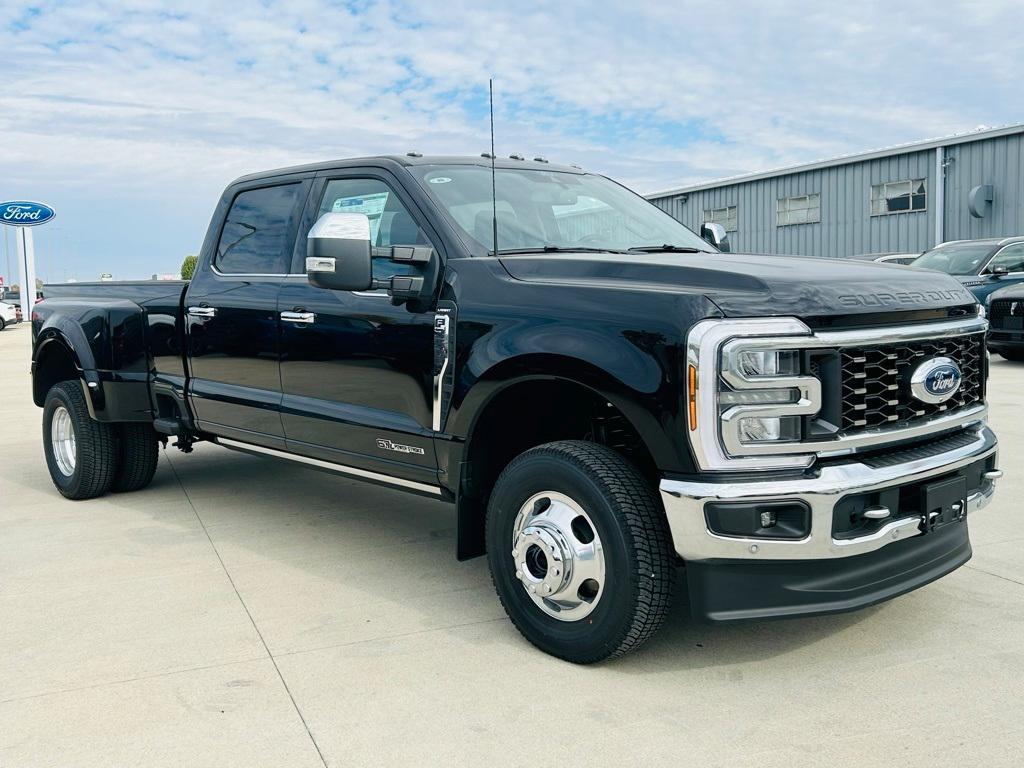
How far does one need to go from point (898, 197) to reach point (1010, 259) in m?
10.5

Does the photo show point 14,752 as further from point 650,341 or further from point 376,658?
point 650,341

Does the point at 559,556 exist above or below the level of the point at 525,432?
below

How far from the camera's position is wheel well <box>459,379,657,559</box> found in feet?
12.2

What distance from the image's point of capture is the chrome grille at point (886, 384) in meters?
3.13

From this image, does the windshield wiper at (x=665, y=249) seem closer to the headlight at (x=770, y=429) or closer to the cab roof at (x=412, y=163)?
the cab roof at (x=412, y=163)

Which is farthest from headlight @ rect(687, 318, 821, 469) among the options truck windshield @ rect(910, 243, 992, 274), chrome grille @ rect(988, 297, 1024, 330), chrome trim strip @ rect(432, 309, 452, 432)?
truck windshield @ rect(910, 243, 992, 274)

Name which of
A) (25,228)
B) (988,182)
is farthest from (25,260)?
(988,182)

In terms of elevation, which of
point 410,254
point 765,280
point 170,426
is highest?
point 410,254

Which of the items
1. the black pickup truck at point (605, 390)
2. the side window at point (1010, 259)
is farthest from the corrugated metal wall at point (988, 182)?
the black pickup truck at point (605, 390)

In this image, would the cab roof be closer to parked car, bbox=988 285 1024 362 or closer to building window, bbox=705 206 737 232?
parked car, bbox=988 285 1024 362

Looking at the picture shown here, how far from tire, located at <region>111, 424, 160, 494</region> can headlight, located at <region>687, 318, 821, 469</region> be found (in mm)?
4181

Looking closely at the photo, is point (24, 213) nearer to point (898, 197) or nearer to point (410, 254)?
point (898, 197)

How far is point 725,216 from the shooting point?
28578 mm

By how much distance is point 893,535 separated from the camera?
124 inches
